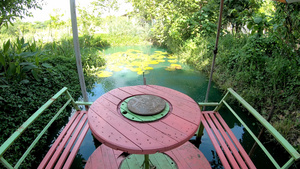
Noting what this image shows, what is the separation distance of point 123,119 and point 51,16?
20.8 feet

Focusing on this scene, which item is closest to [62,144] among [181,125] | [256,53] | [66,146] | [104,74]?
[66,146]

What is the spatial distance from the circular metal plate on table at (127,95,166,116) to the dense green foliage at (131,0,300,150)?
1.44m

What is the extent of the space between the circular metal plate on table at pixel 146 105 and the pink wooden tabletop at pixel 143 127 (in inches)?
3.5

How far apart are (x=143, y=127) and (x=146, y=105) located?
26cm

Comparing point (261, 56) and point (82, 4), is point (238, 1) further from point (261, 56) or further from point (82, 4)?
point (82, 4)

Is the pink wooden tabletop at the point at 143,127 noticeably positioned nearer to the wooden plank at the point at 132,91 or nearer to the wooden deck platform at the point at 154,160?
the wooden plank at the point at 132,91

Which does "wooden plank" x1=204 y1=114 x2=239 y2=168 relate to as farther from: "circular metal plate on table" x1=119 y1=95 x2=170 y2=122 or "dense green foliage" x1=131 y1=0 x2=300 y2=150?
"dense green foliage" x1=131 y1=0 x2=300 y2=150

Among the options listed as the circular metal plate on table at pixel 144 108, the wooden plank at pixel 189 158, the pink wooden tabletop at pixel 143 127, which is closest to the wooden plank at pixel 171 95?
the pink wooden tabletop at pixel 143 127

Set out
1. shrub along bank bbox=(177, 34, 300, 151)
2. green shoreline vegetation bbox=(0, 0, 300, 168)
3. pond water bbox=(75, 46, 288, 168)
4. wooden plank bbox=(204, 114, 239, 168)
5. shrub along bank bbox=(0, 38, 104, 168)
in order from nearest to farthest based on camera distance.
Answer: wooden plank bbox=(204, 114, 239, 168) < shrub along bank bbox=(0, 38, 104, 168) < green shoreline vegetation bbox=(0, 0, 300, 168) < pond water bbox=(75, 46, 288, 168) < shrub along bank bbox=(177, 34, 300, 151)

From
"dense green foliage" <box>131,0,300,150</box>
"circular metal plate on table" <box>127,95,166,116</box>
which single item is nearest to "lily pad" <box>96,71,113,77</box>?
"dense green foliage" <box>131,0,300,150</box>

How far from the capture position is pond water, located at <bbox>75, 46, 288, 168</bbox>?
84.0 inches

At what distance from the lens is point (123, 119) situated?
1.20 metres

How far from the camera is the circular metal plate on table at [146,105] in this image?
1260 mm

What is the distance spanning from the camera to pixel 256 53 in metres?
3.20
